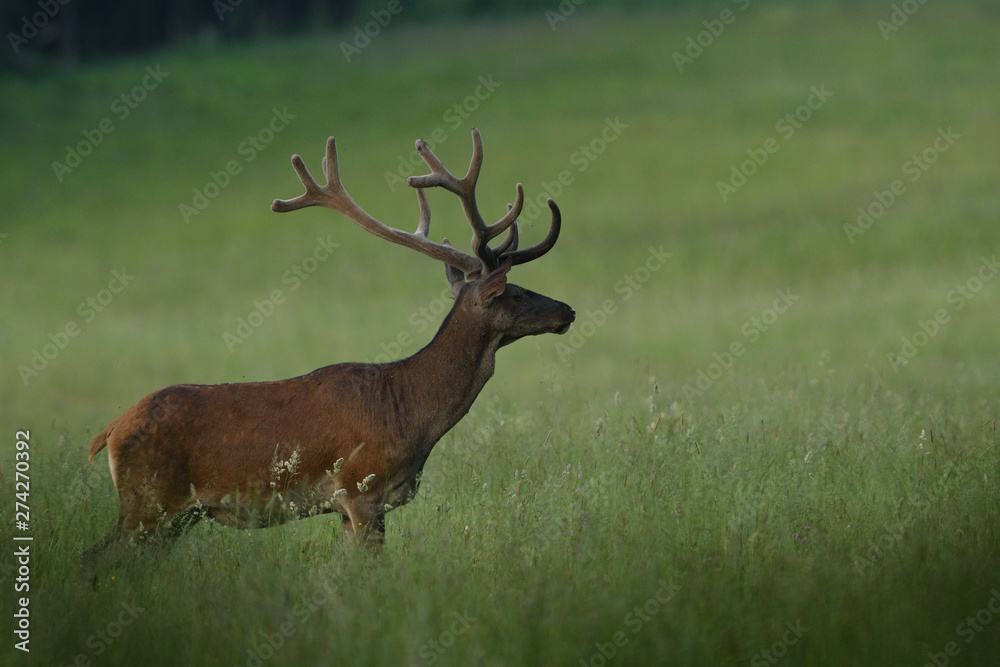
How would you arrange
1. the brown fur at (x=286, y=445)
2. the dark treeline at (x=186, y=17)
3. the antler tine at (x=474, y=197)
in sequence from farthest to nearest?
the dark treeline at (x=186, y=17), the antler tine at (x=474, y=197), the brown fur at (x=286, y=445)

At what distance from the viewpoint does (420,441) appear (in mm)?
6387

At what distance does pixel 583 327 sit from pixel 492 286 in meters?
11.1

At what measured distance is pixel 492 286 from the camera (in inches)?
254

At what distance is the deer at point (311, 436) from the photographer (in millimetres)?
5973

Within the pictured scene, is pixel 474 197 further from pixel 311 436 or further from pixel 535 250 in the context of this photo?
pixel 311 436

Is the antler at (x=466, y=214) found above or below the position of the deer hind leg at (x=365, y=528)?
above

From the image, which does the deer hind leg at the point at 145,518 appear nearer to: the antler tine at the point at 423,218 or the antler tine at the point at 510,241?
the antler tine at the point at 423,218

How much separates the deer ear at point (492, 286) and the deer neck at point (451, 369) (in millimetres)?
116

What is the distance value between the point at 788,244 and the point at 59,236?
18.2 m

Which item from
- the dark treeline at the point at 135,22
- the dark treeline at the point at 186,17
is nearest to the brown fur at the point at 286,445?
the dark treeline at the point at 135,22

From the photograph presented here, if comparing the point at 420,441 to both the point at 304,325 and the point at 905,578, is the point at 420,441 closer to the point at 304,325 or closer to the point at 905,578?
the point at 905,578

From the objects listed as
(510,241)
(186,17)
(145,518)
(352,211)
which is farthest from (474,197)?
(186,17)

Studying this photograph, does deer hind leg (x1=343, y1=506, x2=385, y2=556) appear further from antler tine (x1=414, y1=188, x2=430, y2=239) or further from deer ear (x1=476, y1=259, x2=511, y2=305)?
antler tine (x1=414, y1=188, x2=430, y2=239)

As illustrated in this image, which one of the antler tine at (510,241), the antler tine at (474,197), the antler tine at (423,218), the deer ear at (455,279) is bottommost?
the deer ear at (455,279)
